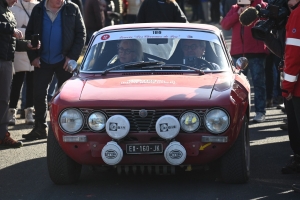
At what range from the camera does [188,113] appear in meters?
7.52

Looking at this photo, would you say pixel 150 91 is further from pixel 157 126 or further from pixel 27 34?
pixel 27 34

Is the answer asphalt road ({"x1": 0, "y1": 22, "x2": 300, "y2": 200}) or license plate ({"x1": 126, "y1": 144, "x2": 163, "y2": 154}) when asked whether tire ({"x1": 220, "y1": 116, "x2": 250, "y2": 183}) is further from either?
license plate ({"x1": 126, "y1": 144, "x2": 163, "y2": 154})

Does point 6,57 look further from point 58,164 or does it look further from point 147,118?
point 147,118

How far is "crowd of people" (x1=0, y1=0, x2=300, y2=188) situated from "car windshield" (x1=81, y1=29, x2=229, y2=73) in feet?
0.17

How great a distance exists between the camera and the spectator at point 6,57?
10.1 meters

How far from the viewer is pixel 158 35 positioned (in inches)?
363

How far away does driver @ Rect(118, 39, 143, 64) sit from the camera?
29.3ft

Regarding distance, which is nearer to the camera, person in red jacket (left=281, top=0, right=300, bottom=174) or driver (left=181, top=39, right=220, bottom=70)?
person in red jacket (left=281, top=0, right=300, bottom=174)

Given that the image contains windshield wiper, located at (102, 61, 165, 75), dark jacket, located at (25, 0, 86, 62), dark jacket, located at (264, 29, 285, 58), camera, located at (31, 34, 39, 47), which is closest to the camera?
dark jacket, located at (264, 29, 285, 58)

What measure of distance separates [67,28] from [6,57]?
1.13 metres

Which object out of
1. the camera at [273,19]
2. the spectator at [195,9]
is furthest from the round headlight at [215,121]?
the spectator at [195,9]

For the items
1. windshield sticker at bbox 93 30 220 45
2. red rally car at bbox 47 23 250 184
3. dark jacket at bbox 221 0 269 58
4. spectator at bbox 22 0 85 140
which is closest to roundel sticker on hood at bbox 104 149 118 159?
red rally car at bbox 47 23 250 184

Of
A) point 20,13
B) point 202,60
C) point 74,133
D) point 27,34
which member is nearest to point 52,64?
point 27,34

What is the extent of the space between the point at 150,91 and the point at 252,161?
1.94m
